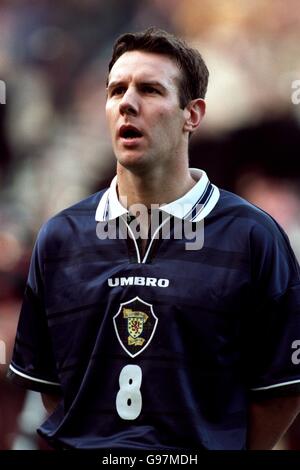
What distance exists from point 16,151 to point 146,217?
127 cm

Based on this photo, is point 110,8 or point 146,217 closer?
point 146,217

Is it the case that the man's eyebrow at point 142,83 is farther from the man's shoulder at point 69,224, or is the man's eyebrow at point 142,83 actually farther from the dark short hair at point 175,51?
the man's shoulder at point 69,224

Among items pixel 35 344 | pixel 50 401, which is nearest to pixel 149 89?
pixel 35 344

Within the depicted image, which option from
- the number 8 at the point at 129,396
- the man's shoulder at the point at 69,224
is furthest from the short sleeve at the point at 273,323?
the man's shoulder at the point at 69,224

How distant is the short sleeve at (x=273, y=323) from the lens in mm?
1583

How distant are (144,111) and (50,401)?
1.92 ft

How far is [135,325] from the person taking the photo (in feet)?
5.12

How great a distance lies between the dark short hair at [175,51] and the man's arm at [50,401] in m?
0.60

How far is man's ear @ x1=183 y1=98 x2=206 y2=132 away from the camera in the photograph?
1687 mm

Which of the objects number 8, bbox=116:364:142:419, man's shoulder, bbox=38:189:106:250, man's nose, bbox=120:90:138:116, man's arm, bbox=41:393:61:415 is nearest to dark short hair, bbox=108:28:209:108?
man's nose, bbox=120:90:138:116

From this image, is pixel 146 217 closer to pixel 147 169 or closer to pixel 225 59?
pixel 147 169

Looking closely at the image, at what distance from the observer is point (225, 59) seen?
2.73 meters
